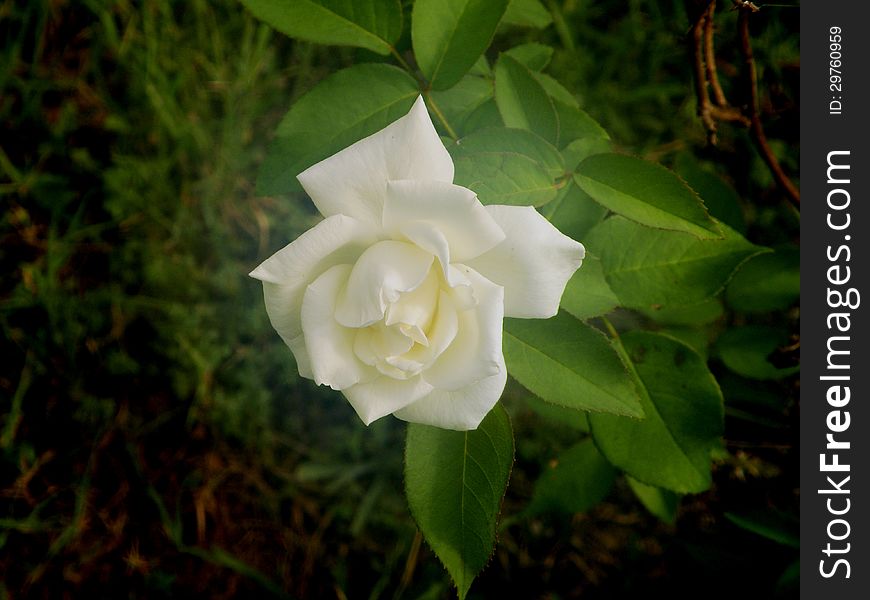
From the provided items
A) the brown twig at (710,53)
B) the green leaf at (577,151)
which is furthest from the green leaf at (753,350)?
the green leaf at (577,151)

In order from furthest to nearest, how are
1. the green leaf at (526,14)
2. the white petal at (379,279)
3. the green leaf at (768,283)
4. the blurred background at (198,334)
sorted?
A: the blurred background at (198,334)
the green leaf at (768,283)
the green leaf at (526,14)
the white petal at (379,279)

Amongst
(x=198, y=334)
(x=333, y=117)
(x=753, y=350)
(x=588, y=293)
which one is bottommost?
(x=198, y=334)

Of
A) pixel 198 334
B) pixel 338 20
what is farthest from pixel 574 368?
pixel 198 334

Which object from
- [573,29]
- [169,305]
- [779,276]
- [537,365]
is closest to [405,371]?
[537,365]

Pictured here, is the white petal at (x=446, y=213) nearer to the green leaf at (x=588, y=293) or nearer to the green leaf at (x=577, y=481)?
the green leaf at (x=588, y=293)

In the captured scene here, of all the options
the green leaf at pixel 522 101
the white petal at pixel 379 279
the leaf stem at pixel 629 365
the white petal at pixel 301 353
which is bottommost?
the leaf stem at pixel 629 365

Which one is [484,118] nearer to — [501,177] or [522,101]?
[522,101]

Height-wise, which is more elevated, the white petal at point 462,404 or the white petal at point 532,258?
the white petal at point 532,258
